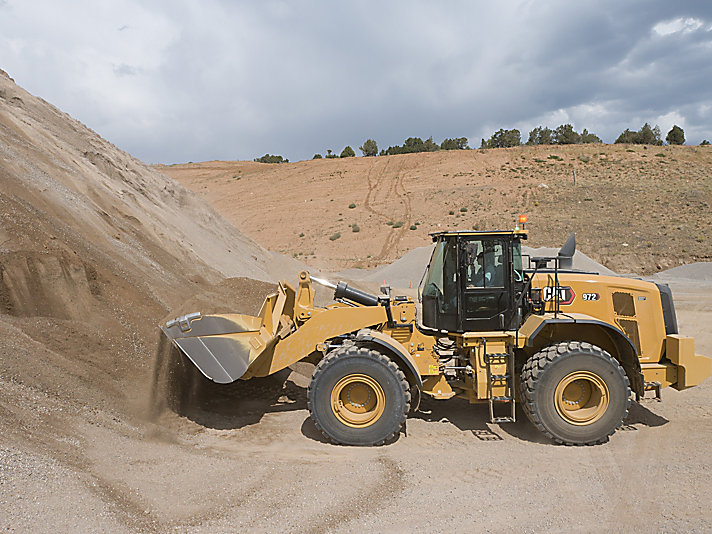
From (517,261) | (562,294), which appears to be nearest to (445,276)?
(517,261)

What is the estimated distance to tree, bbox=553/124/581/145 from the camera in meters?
59.5

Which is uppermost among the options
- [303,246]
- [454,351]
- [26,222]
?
[303,246]

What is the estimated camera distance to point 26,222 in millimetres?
8750

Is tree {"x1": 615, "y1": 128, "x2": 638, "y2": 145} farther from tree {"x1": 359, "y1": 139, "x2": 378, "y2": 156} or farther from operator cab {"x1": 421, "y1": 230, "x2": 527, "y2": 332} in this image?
operator cab {"x1": 421, "y1": 230, "x2": 527, "y2": 332}

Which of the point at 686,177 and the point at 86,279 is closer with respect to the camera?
the point at 86,279

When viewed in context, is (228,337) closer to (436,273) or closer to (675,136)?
(436,273)

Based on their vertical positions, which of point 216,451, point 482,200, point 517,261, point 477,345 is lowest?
point 216,451

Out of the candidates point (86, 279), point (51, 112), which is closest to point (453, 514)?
point (86, 279)

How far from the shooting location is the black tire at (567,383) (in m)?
6.26

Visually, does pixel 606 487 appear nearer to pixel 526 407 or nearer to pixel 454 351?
pixel 526 407

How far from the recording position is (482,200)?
42.5 m

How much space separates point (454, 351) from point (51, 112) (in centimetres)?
1709

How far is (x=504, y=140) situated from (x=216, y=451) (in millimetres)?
62981

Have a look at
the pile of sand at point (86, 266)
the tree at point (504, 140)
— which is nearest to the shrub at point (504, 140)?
the tree at point (504, 140)
